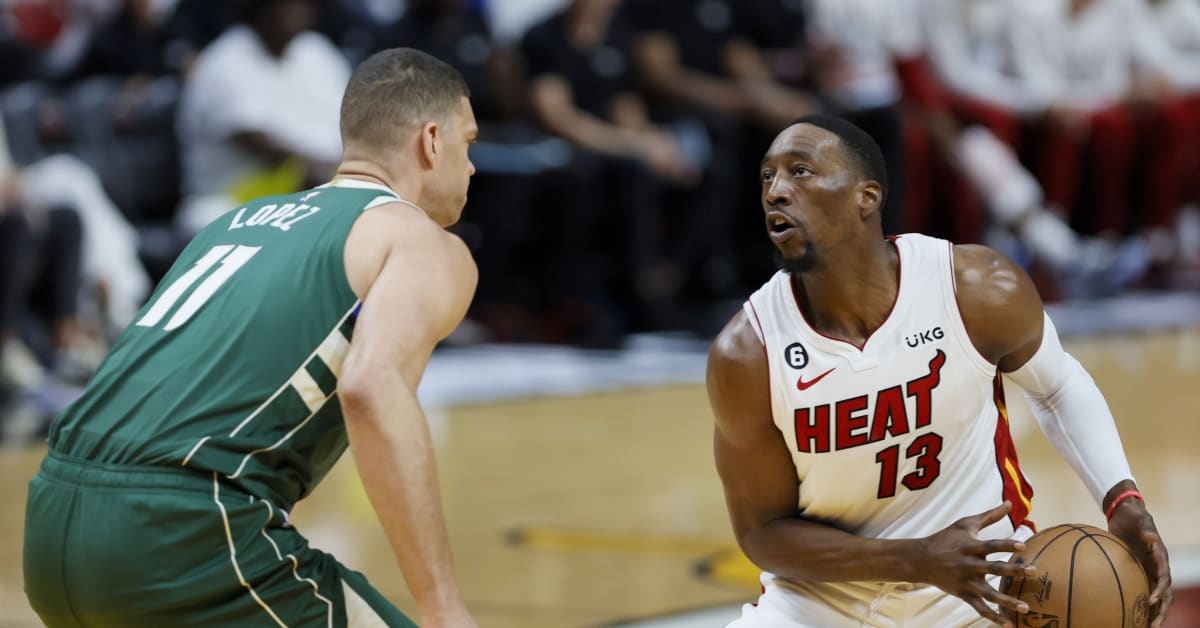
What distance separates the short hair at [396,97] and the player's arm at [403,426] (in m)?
0.44

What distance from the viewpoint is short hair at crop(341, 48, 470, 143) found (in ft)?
9.71

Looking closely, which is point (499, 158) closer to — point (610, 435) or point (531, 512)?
point (610, 435)

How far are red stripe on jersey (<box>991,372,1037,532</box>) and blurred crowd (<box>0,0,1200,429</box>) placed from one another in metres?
5.91

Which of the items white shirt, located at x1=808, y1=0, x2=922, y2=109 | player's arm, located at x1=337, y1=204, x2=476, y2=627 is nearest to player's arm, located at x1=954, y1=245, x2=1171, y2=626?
player's arm, located at x1=337, y1=204, x2=476, y2=627

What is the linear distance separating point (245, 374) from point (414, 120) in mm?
591

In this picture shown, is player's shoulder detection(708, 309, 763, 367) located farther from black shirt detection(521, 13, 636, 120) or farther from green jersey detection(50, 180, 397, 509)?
black shirt detection(521, 13, 636, 120)

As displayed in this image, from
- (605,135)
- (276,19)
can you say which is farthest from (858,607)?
(605,135)

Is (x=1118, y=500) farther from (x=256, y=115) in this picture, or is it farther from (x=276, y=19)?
(x=276, y=19)

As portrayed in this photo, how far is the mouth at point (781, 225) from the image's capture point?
303 cm

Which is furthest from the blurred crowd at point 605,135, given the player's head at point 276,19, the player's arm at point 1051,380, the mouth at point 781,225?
the player's arm at point 1051,380

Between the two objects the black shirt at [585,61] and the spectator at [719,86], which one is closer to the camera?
the black shirt at [585,61]

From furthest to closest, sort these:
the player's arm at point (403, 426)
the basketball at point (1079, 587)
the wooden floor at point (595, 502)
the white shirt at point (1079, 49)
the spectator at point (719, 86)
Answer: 1. the white shirt at point (1079, 49)
2. the spectator at point (719, 86)
3. the wooden floor at point (595, 502)
4. the basketball at point (1079, 587)
5. the player's arm at point (403, 426)

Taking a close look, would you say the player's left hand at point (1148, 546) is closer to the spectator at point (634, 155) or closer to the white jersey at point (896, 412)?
the white jersey at point (896, 412)

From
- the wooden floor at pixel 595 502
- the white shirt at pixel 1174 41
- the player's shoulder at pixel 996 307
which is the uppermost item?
the white shirt at pixel 1174 41
